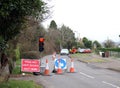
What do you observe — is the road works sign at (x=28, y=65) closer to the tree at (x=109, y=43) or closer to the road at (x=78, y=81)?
the road at (x=78, y=81)

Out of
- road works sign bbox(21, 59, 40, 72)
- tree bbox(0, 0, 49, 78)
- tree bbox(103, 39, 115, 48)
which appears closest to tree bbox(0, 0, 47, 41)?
tree bbox(0, 0, 49, 78)

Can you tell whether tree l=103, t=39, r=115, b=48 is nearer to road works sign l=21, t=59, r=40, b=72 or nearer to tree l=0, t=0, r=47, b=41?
road works sign l=21, t=59, r=40, b=72

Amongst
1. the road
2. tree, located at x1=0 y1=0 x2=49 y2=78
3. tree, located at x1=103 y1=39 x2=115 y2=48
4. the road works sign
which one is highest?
tree, located at x1=103 y1=39 x2=115 y2=48

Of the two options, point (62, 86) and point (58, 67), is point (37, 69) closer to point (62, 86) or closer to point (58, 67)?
point (58, 67)

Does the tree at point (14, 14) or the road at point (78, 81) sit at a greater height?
the tree at point (14, 14)

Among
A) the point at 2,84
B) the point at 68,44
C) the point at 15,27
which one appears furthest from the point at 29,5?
the point at 68,44

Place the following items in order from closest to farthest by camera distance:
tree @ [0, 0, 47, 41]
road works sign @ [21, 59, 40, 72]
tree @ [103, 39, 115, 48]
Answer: tree @ [0, 0, 47, 41]
road works sign @ [21, 59, 40, 72]
tree @ [103, 39, 115, 48]

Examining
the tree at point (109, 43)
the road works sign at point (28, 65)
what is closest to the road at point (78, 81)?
the road works sign at point (28, 65)

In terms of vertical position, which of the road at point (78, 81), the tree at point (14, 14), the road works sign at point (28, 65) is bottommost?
the road at point (78, 81)

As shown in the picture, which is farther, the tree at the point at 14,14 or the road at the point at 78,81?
the road at the point at 78,81

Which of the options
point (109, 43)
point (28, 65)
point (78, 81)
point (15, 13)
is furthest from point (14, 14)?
point (109, 43)

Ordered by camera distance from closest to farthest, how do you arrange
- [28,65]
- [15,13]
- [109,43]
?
[15,13], [28,65], [109,43]

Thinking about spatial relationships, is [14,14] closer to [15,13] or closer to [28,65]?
[15,13]

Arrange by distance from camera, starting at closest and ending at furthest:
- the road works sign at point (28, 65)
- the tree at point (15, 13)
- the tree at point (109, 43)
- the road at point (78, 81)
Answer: the tree at point (15, 13)
the road at point (78, 81)
the road works sign at point (28, 65)
the tree at point (109, 43)
